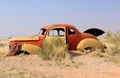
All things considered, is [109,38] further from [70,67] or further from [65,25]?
[70,67]

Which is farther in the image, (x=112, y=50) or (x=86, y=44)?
(x=112, y=50)

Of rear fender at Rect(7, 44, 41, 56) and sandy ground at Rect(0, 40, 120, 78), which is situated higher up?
rear fender at Rect(7, 44, 41, 56)

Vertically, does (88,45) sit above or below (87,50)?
above

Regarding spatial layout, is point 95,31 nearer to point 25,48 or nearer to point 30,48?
point 30,48

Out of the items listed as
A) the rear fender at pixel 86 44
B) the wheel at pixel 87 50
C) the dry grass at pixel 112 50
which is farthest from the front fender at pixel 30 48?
the dry grass at pixel 112 50

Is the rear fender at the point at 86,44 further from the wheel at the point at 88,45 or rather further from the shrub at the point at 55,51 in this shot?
the shrub at the point at 55,51

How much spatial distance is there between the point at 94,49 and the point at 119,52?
59.7 inches

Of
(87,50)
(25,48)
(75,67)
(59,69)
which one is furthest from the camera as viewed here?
(87,50)

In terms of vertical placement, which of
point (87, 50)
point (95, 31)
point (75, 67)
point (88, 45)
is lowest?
point (75, 67)

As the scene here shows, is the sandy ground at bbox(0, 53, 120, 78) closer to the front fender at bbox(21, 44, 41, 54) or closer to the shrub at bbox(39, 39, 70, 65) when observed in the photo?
the shrub at bbox(39, 39, 70, 65)

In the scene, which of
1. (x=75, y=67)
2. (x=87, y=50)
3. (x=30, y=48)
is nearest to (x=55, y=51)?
(x=30, y=48)

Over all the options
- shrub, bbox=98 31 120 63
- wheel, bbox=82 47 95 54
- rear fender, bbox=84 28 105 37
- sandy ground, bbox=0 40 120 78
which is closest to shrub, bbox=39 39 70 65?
sandy ground, bbox=0 40 120 78

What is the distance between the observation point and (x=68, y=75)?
10766 millimetres

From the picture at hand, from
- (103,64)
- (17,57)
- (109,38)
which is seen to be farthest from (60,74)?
(109,38)
